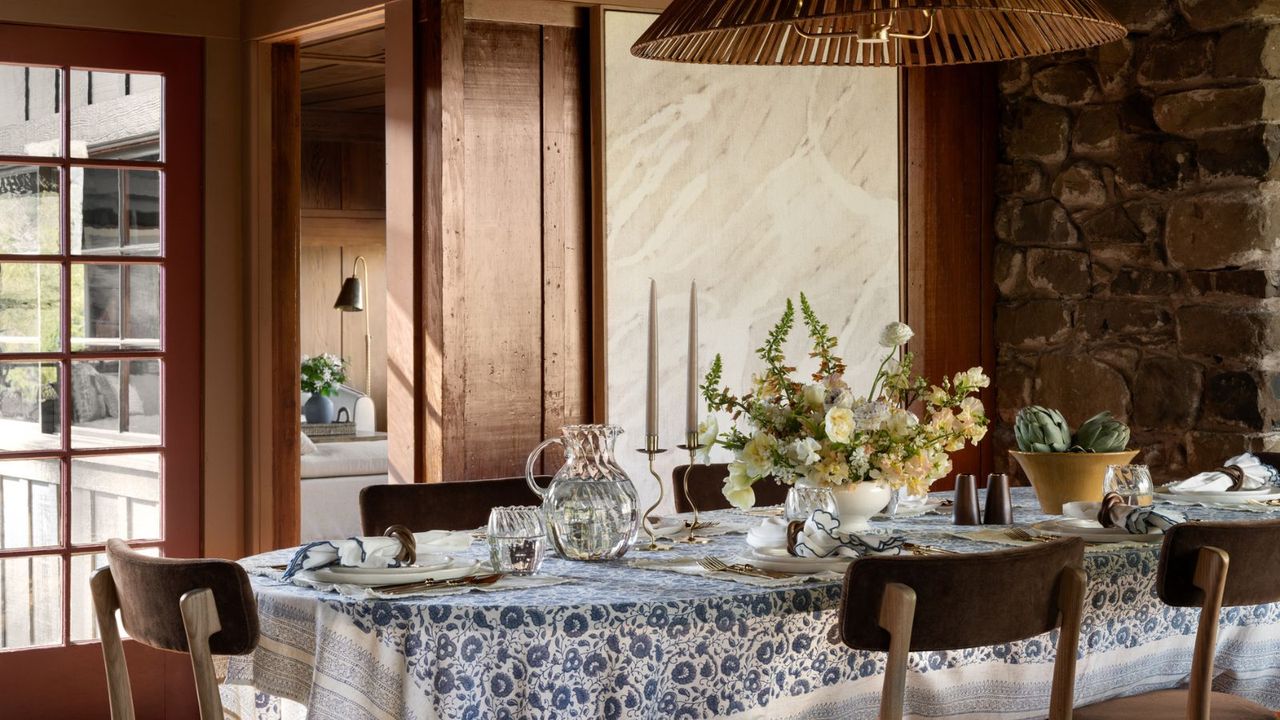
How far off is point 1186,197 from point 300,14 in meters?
2.54

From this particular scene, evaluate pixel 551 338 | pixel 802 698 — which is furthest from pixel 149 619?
pixel 551 338

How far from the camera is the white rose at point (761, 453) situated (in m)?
2.42

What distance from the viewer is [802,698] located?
2.05 metres

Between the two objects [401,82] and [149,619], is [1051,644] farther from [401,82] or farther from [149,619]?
[401,82]

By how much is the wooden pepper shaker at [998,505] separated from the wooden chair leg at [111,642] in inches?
62.3

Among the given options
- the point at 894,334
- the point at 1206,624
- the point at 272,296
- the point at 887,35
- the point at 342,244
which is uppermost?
the point at 342,244

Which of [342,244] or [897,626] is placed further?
[342,244]

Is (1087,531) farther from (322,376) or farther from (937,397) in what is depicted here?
(322,376)

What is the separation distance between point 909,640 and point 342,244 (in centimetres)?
665

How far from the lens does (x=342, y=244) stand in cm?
803

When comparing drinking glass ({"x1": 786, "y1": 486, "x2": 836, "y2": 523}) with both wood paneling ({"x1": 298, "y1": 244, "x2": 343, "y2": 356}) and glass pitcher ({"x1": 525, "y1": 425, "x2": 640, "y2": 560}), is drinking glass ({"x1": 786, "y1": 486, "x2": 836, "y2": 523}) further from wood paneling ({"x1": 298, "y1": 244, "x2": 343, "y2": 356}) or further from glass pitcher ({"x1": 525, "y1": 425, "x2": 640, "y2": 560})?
wood paneling ({"x1": 298, "y1": 244, "x2": 343, "y2": 356})

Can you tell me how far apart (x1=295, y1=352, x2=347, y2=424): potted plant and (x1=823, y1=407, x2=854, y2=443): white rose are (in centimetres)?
514

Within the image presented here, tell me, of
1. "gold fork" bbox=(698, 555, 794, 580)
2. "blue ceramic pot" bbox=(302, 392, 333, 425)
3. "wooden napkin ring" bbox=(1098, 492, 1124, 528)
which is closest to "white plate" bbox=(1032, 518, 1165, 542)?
"wooden napkin ring" bbox=(1098, 492, 1124, 528)

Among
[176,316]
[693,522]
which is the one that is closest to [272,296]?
[176,316]
